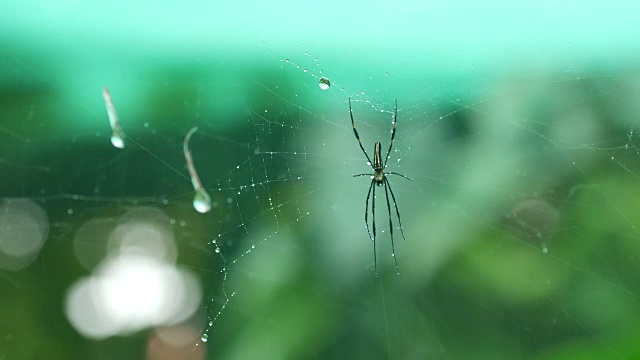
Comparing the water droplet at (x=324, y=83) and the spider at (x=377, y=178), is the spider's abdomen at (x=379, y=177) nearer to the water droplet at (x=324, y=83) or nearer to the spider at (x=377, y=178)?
the spider at (x=377, y=178)

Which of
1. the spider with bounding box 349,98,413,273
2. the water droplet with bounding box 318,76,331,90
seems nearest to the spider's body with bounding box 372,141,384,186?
the spider with bounding box 349,98,413,273

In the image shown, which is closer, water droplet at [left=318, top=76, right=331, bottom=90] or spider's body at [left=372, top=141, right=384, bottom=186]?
water droplet at [left=318, top=76, right=331, bottom=90]

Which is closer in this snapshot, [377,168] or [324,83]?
[324,83]

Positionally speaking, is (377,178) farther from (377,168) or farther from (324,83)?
(324,83)

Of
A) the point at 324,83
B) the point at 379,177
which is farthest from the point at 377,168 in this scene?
the point at 324,83

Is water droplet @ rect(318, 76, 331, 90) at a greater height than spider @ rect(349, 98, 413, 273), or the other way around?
water droplet @ rect(318, 76, 331, 90)

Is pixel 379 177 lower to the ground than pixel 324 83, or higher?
lower

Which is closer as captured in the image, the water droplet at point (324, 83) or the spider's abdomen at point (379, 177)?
the water droplet at point (324, 83)

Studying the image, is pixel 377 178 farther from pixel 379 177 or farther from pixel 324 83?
pixel 324 83

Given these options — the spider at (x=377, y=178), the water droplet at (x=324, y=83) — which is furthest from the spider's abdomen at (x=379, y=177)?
the water droplet at (x=324, y=83)

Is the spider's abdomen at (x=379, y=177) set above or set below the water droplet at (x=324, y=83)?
below

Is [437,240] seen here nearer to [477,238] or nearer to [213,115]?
[477,238]

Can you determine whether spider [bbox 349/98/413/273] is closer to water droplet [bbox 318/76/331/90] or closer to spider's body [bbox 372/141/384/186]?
spider's body [bbox 372/141/384/186]
